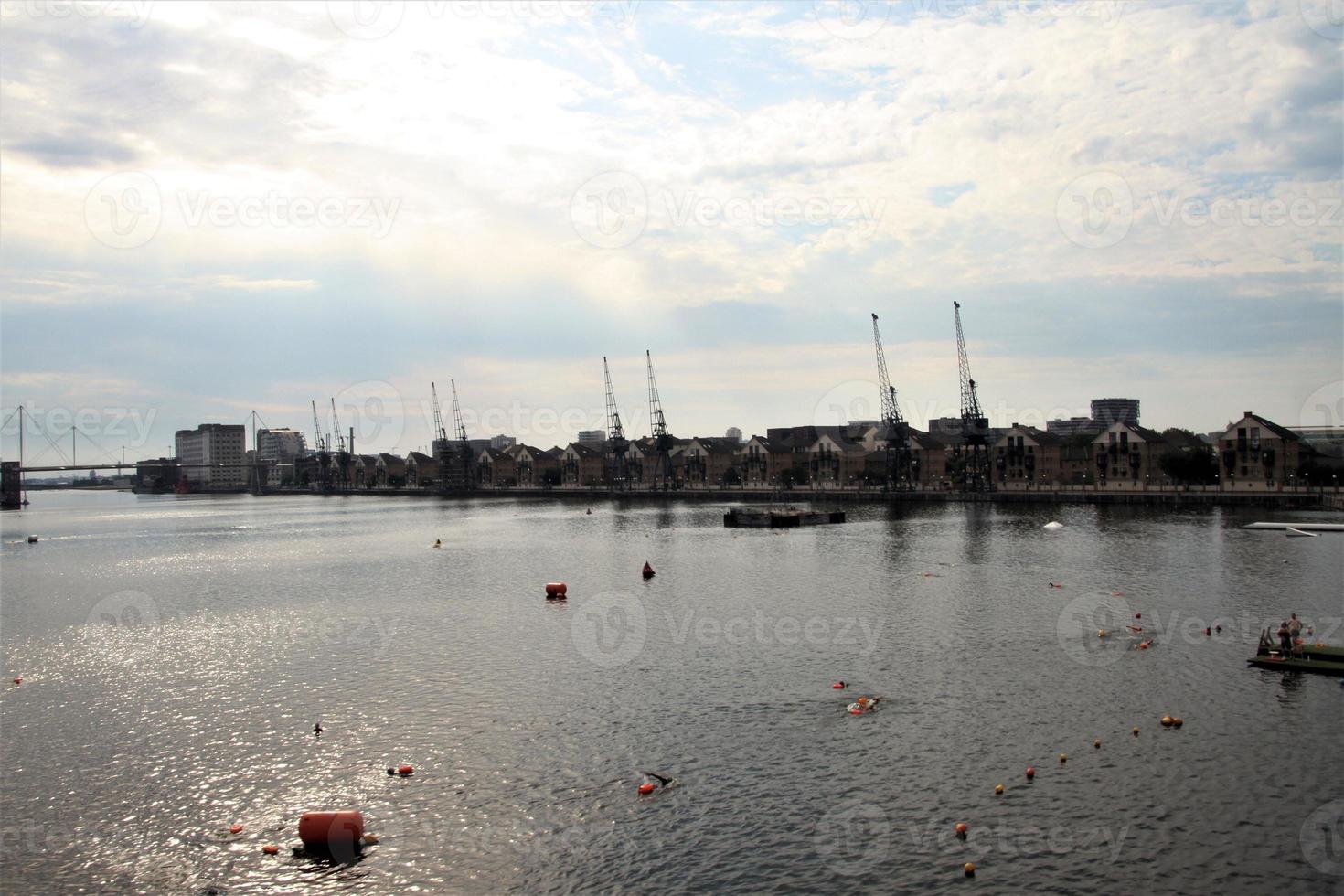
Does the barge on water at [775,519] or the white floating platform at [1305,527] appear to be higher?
the barge on water at [775,519]

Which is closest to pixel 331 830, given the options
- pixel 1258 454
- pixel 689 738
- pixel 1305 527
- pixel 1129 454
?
pixel 689 738

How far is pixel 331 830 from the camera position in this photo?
984 inches

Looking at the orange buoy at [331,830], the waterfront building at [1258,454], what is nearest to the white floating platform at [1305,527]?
the waterfront building at [1258,454]

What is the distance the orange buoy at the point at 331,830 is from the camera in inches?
981

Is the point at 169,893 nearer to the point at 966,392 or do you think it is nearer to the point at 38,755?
the point at 38,755

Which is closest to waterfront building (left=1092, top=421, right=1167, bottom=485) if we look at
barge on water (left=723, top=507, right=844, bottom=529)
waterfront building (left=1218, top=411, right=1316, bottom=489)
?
waterfront building (left=1218, top=411, right=1316, bottom=489)

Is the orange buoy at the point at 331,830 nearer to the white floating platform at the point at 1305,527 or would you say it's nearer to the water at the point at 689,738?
the water at the point at 689,738

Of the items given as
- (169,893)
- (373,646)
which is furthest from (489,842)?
(373,646)

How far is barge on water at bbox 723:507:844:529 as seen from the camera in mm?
133375

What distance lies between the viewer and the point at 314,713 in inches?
1502

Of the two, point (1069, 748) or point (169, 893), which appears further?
point (1069, 748)

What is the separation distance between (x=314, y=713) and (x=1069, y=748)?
29.0 meters

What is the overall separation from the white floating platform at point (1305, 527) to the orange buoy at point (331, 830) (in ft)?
348

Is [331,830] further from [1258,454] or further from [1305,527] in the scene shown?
[1258,454]
